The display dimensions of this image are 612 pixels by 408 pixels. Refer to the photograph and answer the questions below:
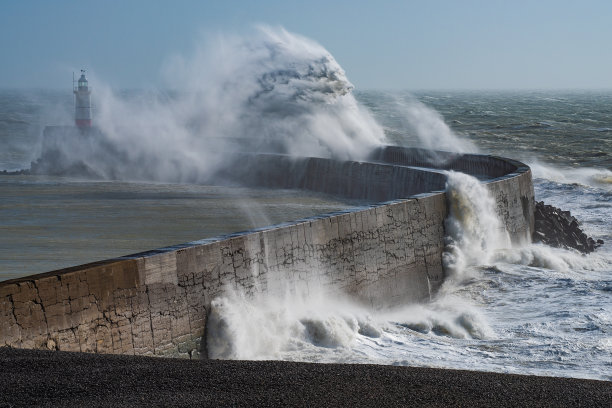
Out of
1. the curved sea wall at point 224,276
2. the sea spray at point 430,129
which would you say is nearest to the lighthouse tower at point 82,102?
the sea spray at point 430,129

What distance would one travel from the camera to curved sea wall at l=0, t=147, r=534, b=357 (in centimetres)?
639

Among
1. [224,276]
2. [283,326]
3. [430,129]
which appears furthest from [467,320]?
[430,129]

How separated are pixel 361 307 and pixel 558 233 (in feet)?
23.3

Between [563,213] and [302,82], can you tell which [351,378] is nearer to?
[563,213]

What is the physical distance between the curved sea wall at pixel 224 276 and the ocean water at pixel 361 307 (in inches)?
9.5

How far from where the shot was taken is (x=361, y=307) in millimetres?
9789

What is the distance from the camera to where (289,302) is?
880 cm

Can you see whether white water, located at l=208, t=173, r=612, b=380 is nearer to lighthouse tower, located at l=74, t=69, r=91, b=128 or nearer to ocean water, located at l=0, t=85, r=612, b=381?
ocean water, located at l=0, t=85, r=612, b=381

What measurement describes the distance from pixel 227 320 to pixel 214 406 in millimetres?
2902

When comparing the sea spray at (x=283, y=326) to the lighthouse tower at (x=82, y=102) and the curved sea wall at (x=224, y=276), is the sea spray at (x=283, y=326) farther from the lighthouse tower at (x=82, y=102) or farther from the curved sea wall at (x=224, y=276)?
the lighthouse tower at (x=82, y=102)

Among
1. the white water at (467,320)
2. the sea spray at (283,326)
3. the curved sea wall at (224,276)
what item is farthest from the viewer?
the white water at (467,320)

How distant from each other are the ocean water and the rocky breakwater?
36cm

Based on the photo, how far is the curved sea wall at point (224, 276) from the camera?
6.39 m

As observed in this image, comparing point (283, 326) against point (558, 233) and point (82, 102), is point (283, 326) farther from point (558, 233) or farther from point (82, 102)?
point (82, 102)
